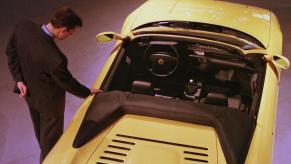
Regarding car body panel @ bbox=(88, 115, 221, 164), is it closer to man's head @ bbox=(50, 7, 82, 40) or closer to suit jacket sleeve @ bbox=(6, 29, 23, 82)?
man's head @ bbox=(50, 7, 82, 40)

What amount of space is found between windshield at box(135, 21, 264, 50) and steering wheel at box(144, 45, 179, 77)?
0.62ft

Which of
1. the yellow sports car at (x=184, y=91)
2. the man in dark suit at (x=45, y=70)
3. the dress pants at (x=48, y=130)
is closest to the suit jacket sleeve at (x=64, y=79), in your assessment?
the man in dark suit at (x=45, y=70)

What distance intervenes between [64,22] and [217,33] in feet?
3.98

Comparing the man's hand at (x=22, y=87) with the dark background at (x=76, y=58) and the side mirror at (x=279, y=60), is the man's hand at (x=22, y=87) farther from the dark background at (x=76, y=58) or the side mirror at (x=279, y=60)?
the side mirror at (x=279, y=60)

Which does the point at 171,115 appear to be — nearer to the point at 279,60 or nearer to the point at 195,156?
the point at 195,156

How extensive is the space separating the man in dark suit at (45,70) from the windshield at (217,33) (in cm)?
80

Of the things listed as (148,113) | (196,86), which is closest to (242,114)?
(148,113)

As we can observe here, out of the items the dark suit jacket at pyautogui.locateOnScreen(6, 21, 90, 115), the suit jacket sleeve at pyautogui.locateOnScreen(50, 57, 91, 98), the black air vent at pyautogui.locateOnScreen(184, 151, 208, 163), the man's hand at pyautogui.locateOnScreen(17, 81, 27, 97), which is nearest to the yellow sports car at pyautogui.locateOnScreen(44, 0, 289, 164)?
the black air vent at pyautogui.locateOnScreen(184, 151, 208, 163)

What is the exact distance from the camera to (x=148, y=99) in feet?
8.71

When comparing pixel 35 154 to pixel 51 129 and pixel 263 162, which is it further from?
pixel 263 162

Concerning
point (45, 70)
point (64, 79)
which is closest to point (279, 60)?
point (64, 79)

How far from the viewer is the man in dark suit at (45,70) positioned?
113 inches

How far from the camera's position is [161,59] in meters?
3.46

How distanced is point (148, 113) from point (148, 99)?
0.11 metres
